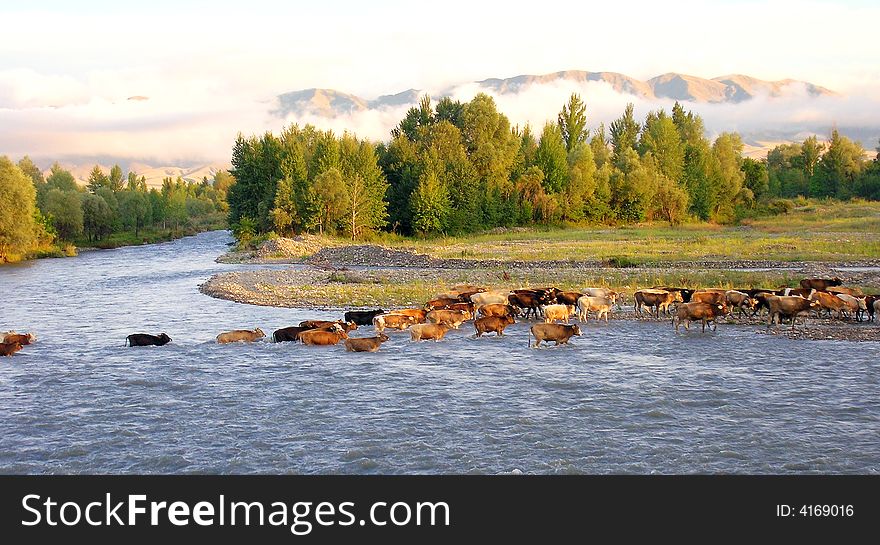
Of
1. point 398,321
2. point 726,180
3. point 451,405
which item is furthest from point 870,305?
point 726,180

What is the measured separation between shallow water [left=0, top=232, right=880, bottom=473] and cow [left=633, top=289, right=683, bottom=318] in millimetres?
1918

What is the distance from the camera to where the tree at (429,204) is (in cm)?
7800

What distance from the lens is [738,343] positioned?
20828mm

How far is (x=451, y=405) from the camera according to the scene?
15.0 metres

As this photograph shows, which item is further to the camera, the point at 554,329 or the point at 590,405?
the point at 554,329

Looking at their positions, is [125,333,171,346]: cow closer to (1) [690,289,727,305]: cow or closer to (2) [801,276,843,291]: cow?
(1) [690,289,727,305]: cow

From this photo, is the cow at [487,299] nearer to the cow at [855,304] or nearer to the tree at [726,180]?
the cow at [855,304]

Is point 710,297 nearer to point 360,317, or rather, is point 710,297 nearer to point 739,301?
point 739,301

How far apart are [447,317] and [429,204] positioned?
55.5m
